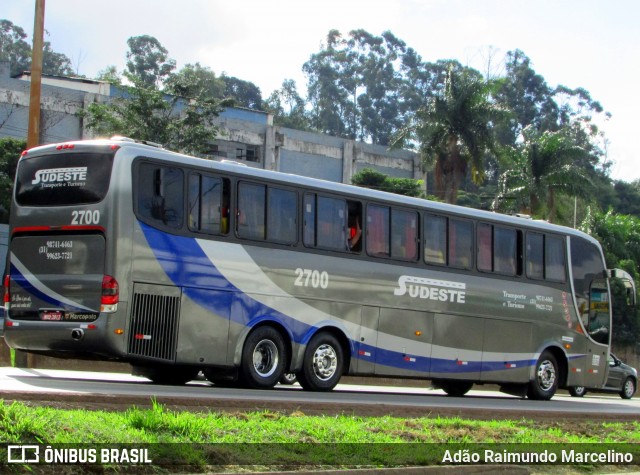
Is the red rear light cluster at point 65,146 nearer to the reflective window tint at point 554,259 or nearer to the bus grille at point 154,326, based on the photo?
the bus grille at point 154,326

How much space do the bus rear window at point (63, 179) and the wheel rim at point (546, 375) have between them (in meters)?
11.3

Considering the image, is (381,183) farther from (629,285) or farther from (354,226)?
(354,226)

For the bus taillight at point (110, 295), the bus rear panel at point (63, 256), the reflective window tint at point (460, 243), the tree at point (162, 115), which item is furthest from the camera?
the tree at point (162, 115)

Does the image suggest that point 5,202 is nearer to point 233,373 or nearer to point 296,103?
point 233,373

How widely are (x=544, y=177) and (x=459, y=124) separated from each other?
493 centimetres

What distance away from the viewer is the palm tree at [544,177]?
50.6m

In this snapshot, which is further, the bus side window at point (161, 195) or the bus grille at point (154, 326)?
the bus side window at point (161, 195)

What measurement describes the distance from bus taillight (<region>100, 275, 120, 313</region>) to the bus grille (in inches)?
12.7

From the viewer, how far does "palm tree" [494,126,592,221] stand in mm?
50625

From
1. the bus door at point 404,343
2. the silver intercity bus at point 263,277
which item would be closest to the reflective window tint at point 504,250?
the silver intercity bus at point 263,277

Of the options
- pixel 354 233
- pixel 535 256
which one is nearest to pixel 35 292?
pixel 354 233

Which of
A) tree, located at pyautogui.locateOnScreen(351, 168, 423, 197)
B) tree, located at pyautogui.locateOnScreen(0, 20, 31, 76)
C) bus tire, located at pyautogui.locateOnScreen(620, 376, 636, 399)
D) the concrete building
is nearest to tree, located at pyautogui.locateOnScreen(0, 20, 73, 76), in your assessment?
tree, located at pyautogui.locateOnScreen(0, 20, 31, 76)

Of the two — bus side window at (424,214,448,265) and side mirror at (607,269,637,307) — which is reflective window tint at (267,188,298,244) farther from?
side mirror at (607,269,637,307)

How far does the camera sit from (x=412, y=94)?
119375mm
